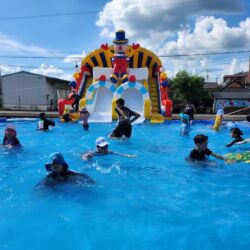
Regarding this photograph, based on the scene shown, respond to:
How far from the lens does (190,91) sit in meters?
30.8

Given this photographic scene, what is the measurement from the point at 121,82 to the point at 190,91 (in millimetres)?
16175

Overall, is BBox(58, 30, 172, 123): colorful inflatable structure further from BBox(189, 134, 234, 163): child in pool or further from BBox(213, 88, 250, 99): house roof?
BBox(213, 88, 250, 99): house roof

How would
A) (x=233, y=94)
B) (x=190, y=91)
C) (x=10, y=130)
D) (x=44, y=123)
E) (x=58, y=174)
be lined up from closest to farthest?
(x=58, y=174) < (x=10, y=130) < (x=44, y=123) < (x=233, y=94) < (x=190, y=91)

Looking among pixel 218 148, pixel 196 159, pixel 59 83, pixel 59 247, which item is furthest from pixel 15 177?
pixel 59 83

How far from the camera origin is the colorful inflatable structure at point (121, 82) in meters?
14.7

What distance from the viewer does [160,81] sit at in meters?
16.2

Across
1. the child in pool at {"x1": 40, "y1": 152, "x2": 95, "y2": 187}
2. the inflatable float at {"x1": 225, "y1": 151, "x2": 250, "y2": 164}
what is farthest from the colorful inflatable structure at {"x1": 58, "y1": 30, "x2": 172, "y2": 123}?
the child in pool at {"x1": 40, "y1": 152, "x2": 95, "y2": 187}

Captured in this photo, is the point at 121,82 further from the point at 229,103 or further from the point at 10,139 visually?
the point at 229,103

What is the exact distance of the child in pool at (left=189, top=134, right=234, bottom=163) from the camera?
5207mm

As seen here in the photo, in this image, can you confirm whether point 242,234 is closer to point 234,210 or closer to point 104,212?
point 234,210

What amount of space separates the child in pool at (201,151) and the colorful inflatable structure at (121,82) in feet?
27.7

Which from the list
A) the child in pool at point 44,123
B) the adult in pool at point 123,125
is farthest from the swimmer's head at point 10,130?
the child in pool at point 44,123

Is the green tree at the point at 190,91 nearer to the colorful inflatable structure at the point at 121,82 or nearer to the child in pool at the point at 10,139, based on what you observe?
the colorful inflatable structure at the point at 121,82

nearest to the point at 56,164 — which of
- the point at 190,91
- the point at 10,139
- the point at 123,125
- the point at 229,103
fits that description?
the point at 10,139
